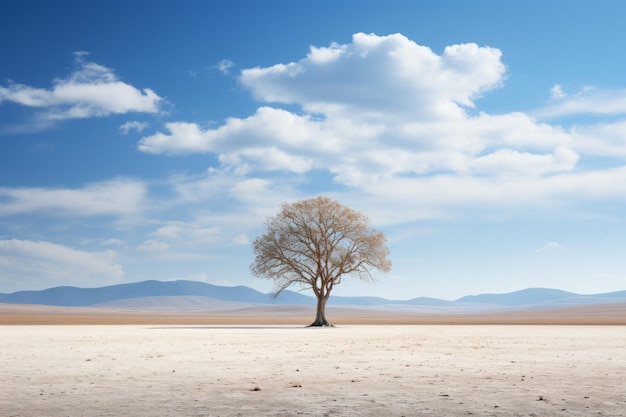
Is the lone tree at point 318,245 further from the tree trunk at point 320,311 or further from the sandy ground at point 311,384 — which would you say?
the sandy ground at point 311,384

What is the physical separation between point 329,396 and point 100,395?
509 centimetres

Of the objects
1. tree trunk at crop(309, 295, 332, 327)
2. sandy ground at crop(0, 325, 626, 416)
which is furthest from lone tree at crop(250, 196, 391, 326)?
sandy ground at crop(0, 325, 626, 416)

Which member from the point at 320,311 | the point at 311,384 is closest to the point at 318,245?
the point at 320,311

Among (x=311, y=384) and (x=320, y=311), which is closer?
(x=311, y=384)

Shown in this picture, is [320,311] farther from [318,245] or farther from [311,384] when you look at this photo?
[311,384]

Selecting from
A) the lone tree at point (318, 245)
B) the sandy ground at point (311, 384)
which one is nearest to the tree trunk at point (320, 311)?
the lone tree at point (318, 245)

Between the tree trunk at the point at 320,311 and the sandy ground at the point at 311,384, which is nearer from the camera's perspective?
the sandy ground at the point at 311,384

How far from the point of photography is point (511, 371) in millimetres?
20266

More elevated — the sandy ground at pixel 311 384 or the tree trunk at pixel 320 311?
the tree trunk at pixel 320 311

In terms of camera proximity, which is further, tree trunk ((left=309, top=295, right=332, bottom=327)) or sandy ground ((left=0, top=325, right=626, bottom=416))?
tree trunk ((left=309, top=295, right=332, bottom=327))

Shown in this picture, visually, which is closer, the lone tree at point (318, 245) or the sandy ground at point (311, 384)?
the sandy ground at point (311, 384)

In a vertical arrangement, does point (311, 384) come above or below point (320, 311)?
below

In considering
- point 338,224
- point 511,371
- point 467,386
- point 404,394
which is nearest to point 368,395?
point 404,394

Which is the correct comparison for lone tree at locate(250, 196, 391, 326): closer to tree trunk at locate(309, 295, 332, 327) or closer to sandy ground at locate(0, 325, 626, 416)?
tree trunk at locate(309, 295, 332, 327)
